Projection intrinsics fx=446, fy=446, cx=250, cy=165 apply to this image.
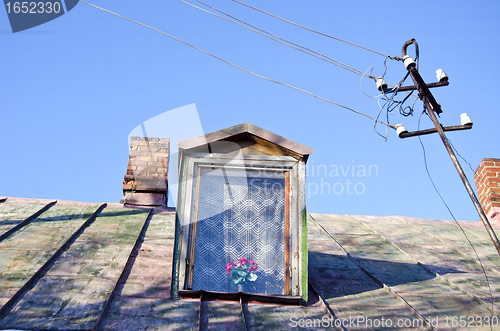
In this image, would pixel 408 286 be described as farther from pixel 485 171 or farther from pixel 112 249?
pixel 485 171

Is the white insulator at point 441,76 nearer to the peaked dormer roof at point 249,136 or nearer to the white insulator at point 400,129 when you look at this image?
the white insulator at point 400,129

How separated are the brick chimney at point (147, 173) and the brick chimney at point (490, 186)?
5.47 metres

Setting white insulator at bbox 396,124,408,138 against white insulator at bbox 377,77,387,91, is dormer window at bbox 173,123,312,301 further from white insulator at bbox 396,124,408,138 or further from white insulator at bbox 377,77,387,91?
white insulator at bbox 377,77,387,91

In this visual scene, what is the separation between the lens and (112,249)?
14.6 feet

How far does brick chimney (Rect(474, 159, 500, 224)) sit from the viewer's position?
7.57 meters

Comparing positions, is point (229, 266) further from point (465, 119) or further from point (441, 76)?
point (441, 76)

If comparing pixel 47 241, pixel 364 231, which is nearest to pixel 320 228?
pixel 364 231

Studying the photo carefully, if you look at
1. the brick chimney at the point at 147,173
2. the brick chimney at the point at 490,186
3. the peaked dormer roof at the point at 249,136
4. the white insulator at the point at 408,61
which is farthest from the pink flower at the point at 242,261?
the brick chimney at the point at 490,186

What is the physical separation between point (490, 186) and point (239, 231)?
5.58 m

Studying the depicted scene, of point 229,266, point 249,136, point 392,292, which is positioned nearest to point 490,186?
point 392,292

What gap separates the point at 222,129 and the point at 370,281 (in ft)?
6.77

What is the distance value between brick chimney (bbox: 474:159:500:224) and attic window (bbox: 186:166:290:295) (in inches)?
197

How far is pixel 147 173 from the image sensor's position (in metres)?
7.09

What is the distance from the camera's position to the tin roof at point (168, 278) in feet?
10.8
